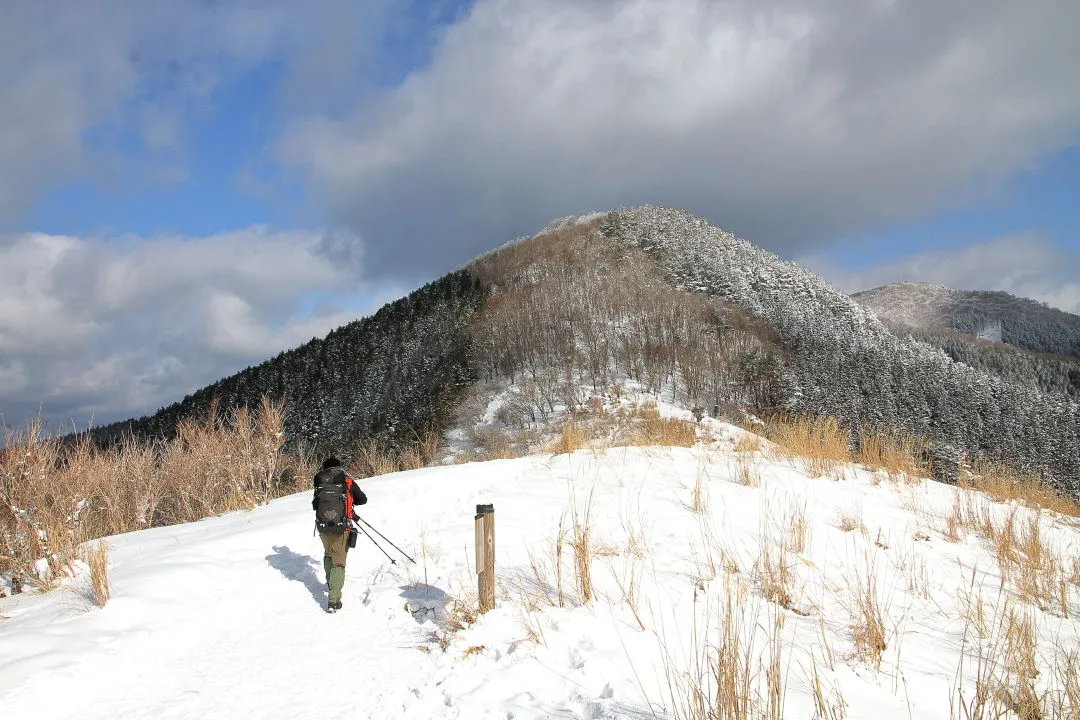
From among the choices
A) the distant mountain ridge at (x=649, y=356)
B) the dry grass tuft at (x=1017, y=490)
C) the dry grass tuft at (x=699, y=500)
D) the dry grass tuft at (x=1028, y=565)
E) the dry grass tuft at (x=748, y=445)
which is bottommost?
the dry grass tuft at (x=1028, y=565)

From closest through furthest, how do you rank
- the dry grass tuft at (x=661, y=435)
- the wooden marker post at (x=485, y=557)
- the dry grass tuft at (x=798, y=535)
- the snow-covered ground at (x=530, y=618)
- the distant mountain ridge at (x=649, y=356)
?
the snow-covered ground at (x=530, y=618), the wooden marker post at (x=485, y=557), the dry grass tuft at (x=798, y=535), the dry grass tuft at (x=661, y=435), the distant mountain ridge at (x=649, y=356)

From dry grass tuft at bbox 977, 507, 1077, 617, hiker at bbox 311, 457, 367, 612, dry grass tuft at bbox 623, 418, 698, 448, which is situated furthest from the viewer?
dry grass tuft at bbox 623, 418, 698, 448

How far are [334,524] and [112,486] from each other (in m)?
7.13

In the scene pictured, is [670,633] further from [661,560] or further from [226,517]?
[226,517]

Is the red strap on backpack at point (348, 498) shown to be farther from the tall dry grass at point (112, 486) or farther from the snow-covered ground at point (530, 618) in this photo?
the tall dry grass at point (112, 486)

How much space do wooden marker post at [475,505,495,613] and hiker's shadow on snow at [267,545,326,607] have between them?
194 centimetres

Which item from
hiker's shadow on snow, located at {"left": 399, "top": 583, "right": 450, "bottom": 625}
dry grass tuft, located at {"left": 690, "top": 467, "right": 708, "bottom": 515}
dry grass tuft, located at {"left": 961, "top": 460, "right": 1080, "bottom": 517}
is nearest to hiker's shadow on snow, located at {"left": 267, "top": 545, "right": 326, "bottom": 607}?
hiker's shadow on snow, located at {"left": 399, "top": 583, "right": 450, "bottom": 625}

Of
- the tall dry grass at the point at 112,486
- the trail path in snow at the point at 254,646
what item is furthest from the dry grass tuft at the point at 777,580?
the tall dry grass at the point at 112,486

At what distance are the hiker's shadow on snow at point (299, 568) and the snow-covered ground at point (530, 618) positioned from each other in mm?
30

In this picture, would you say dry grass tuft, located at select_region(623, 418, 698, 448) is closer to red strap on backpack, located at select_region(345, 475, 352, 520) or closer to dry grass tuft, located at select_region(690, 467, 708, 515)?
dry grass tuft, located at select_region(690, 467, 708, 515)

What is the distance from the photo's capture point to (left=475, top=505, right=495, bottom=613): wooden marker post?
4012 millimetres

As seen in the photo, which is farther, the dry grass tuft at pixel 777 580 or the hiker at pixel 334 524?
the hiker at pixel 334 524

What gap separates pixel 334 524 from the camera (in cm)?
516

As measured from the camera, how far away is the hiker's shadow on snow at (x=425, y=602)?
4.37 metres
